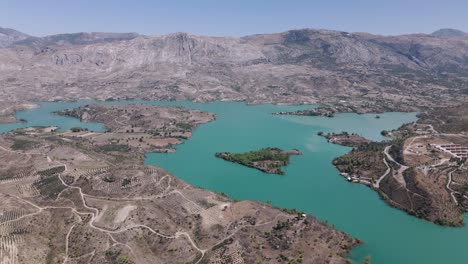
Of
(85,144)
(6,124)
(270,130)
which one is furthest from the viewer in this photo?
(6,124)

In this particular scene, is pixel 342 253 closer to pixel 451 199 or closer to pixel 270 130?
pixel 451 199

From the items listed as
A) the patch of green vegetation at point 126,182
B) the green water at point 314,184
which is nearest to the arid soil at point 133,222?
the patch of green vegetation at point 126,182

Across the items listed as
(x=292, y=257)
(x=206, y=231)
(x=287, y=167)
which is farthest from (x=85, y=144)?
(x=292, y=257)

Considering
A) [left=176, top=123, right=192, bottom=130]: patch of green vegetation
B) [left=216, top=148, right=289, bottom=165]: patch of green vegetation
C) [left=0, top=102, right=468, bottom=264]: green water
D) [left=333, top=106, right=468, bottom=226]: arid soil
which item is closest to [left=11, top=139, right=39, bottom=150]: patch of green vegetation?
[left=0, top=102, right=468, bottom=264]: green water

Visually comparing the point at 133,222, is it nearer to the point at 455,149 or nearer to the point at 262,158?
the point at 262,158

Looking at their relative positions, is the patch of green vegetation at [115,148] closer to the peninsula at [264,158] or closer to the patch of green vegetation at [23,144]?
the patch of green vegetation at [23,144]

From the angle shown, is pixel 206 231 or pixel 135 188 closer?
pixel 206 231

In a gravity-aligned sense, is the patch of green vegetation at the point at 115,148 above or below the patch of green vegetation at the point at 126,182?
below

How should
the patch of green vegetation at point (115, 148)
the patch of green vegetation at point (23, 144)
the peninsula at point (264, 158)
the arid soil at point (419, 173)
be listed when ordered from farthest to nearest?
the patch of green vegetation at point (115, 148)
the patch of green vegetation at point (23, 144)
the peninsula at point (264, 158)
the arid soil at point (419, 173)
